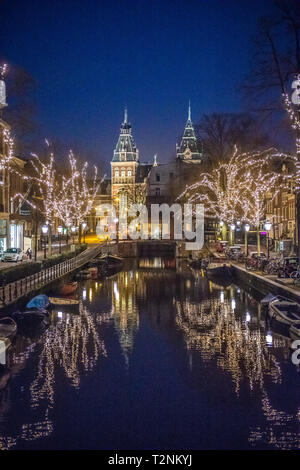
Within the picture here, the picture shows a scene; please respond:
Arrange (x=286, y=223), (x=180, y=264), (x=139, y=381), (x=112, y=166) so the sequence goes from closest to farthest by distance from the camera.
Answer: (x=139, y=381) < (x=286, y=223) < (x=180, y=264) < (x=112, y=166)

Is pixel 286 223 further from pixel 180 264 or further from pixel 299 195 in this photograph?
pixel 299 195

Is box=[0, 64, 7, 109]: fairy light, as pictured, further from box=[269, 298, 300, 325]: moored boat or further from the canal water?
box=[269, 298, 300, 325]: moored boat

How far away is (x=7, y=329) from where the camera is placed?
19.8m

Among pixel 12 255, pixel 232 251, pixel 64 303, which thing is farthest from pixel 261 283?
pixel 12 255

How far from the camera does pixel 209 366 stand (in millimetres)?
17391

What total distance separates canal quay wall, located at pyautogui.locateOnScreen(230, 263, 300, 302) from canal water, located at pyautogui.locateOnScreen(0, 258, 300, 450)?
6.48 feet

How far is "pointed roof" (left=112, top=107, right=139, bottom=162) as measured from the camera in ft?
518

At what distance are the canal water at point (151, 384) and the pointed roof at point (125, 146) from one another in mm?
133176

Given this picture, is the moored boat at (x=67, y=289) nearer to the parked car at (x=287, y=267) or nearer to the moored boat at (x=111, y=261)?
the parked car at (x=287, y=267)

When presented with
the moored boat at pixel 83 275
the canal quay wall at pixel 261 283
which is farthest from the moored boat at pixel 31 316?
the moored boat at pixel 83 275

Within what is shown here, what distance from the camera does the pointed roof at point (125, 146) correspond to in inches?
6220
